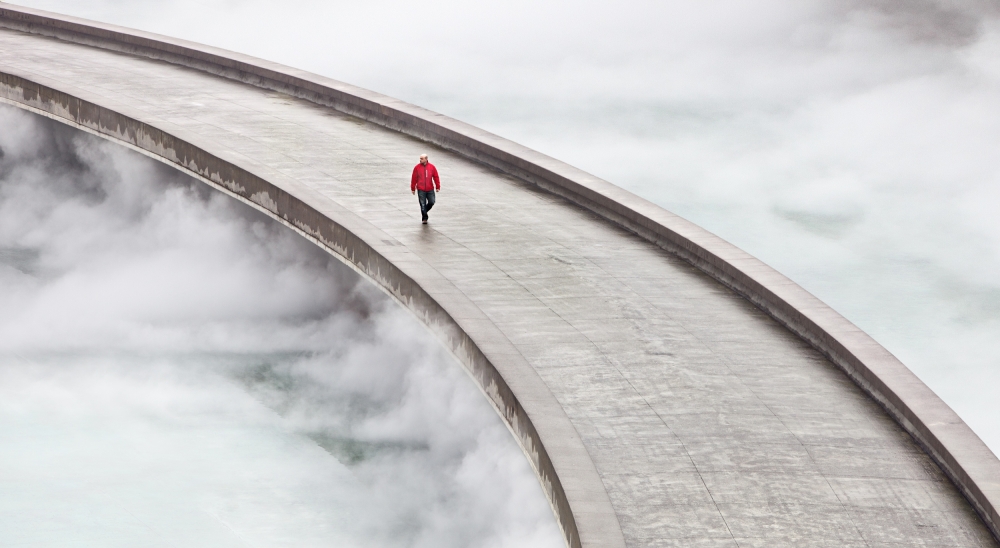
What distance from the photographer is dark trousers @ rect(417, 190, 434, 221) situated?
1645 centimetres

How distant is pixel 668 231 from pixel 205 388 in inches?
407

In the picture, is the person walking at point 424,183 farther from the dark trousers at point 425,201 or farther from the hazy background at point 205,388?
the hazy background at point 205,388

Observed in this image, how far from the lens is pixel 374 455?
19078 millimetres

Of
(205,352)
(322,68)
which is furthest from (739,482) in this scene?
(322,68)

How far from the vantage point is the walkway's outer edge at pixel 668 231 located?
34.8ft

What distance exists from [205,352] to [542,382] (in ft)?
43.5

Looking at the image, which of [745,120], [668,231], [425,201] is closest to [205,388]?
[425,201]

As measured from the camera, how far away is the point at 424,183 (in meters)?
16.4

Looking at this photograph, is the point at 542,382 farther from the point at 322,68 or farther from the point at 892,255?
the point at 322,68

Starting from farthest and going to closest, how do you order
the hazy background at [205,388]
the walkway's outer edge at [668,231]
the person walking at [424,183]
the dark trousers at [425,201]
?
the hazy background at [205,388] < the dark trousers at [425,201] < the person walking at [424,183] < the walkway's outer edge at [668,231]

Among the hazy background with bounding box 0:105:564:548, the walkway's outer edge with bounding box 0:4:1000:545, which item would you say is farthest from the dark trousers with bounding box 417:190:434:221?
the walkway's outer edge with bounding box 0:4:1000:545

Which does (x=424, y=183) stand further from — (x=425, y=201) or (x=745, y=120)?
(x=745, y=120)

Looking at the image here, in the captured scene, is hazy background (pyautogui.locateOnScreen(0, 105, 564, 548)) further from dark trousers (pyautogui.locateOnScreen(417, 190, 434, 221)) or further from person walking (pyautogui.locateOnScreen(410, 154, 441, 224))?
person walking (pyautogui.locateOnScreen(410, 154, 441, 224))

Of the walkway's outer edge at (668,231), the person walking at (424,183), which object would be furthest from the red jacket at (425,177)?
the walkway's outer edge at (668,231)
